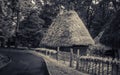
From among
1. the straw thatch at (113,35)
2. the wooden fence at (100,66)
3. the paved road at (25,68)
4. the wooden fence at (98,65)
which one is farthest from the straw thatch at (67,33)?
the straw thatch at (113,35)

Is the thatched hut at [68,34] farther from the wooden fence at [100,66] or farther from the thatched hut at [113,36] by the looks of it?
the thatched hut at [113,36]

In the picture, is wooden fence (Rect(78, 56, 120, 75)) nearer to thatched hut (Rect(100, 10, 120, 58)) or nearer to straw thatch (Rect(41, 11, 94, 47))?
thatched hut (Rect(100, 10, 120, 58))

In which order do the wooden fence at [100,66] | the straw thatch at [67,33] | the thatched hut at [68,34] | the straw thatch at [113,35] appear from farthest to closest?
the straw thatch at [67,33], the thatched hut at [68,34], the straw thatch at [113,35], the wooden fence at [100,66]

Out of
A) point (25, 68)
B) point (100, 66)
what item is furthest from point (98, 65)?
point (25, 68)

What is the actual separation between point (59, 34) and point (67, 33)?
1858 mm

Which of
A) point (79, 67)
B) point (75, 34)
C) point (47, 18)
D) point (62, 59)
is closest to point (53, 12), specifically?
point (47, 18)

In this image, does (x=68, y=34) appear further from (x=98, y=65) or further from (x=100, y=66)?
(x=100, y=66)

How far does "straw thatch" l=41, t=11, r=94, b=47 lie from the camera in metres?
33.7

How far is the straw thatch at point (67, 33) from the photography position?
33.7m

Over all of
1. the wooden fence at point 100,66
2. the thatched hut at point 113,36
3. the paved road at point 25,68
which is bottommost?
the paved road at point 25,68

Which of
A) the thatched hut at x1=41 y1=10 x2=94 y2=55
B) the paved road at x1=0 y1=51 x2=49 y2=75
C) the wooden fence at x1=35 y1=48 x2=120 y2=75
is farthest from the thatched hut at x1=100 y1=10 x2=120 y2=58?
the thatched hut at x1=41 y1=10 x2=94 y2=55

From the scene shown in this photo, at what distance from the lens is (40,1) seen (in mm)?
72688

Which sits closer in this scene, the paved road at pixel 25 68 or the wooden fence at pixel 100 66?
the wooden fence at pixel 100 66

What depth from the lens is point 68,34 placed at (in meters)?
34.7
